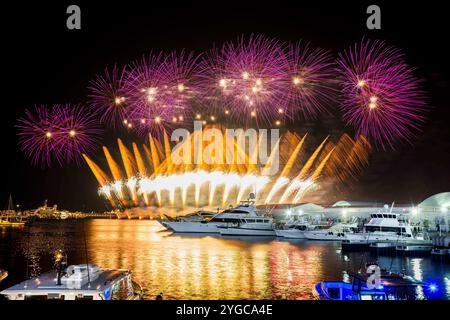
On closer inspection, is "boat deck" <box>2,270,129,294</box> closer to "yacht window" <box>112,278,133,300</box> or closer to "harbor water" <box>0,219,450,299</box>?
"yacht window" <box>112,278,133,300</box>

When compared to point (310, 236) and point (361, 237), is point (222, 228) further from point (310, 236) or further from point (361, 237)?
point (361, 237)

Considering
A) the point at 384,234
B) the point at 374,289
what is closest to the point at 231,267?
the point at 374,289

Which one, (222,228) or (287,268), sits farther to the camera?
(222,228)

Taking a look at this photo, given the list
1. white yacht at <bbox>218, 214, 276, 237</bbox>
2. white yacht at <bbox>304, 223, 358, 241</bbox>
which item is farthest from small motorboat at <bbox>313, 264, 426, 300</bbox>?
white yacht at <bbox>218, 214, 276, 237</bbox>

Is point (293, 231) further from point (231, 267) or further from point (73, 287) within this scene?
point (73, 287)

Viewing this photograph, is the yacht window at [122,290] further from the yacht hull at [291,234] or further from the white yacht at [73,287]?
the yacht hull at [291,234]
